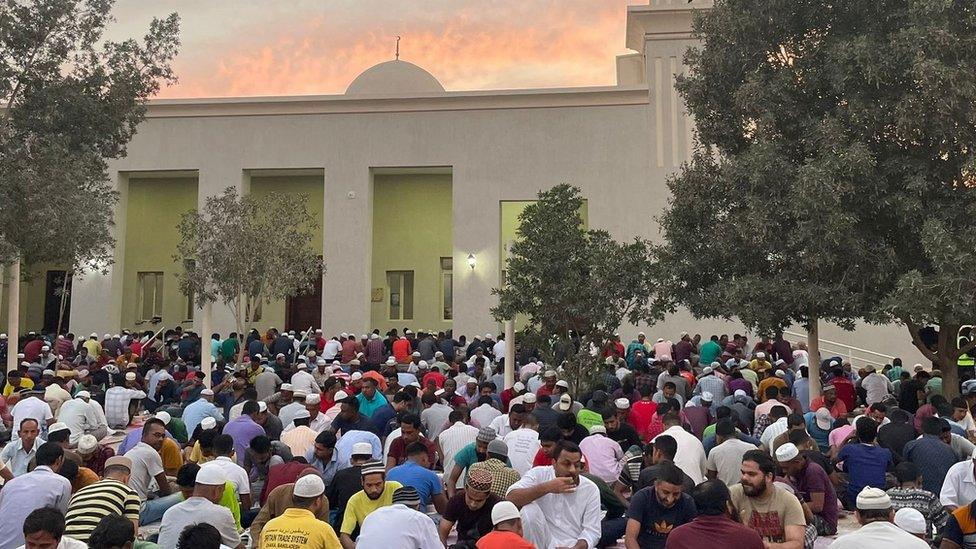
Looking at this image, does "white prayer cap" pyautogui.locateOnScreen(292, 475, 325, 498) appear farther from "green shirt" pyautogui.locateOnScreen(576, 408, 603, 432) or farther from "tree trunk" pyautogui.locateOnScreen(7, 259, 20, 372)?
"tree trunk" pyautogui.locateOnScreen(7, 259, 20, 372)

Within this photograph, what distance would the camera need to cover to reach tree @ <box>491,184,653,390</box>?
1633 cm

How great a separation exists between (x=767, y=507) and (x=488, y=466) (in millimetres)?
2138

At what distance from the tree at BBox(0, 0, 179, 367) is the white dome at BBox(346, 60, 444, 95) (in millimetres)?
15054

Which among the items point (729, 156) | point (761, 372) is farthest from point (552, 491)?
point (761, 372)

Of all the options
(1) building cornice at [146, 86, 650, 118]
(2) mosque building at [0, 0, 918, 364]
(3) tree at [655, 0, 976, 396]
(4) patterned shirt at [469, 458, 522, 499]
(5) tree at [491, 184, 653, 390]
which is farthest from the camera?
(1) building cornice at [146, 86, 650, 118]

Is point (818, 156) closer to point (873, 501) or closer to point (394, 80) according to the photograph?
point (873, 501)

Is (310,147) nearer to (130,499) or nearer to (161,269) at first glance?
(161,269)

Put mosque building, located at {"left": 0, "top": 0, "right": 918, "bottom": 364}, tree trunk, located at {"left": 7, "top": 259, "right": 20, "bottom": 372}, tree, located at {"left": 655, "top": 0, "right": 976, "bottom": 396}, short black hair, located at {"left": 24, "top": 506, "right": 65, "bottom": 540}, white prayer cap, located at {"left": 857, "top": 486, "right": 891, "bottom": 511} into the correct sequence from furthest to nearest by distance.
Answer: mosque building, located at {"left": 0, "top": 0, "right": 918, "bottom": 364}
tree trunk, located at {"left": 7, "top": 259, "right": 20, "bottom": 372}
tree, located at {"left": 655, "top": 0, "right": 976, "bottom": 396}
white prayer cap, located at {"left": 857, "top": 486, "right": 891, "bottom": 511}
short black hair, located at {"left": 24, "top": 506, "right": 65, "bottom": 540}

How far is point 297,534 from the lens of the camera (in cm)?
598

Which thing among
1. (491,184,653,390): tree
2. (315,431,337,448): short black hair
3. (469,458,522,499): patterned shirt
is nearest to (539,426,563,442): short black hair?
(469,458,522,499): patterned shirt

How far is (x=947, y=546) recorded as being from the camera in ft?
21.3

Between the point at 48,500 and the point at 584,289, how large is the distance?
1061 cm

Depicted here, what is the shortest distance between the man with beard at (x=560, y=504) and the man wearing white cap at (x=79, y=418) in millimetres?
7854

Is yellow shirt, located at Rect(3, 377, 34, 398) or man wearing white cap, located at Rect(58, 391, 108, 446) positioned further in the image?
yellow shirt, located at Rect(3, 377, 34, 398)
